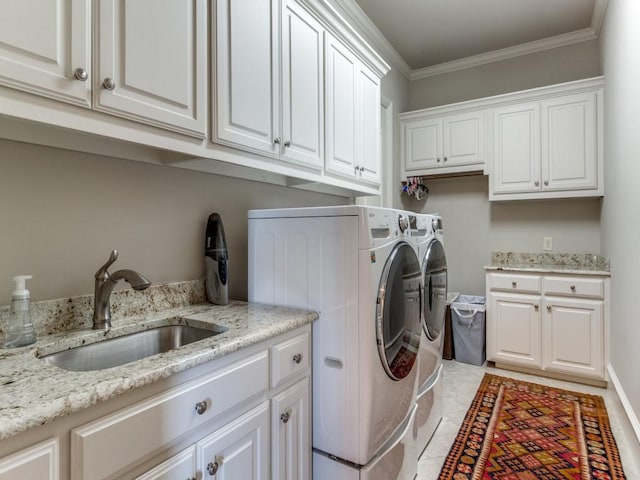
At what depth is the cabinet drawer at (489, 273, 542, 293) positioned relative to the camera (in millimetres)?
2938

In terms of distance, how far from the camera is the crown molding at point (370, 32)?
8.81ft

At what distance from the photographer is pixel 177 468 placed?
89 cm

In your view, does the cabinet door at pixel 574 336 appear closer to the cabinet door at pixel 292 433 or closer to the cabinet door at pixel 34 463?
the cabinet door at pixel 292 433

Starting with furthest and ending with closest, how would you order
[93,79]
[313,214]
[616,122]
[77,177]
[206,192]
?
[616,122]
[206,192]
[313,214]
[77,177]
[93,79]

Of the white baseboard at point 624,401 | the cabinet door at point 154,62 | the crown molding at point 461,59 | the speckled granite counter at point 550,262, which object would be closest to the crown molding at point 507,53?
the crown molding at point 461,59

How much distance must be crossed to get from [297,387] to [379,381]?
0.32m

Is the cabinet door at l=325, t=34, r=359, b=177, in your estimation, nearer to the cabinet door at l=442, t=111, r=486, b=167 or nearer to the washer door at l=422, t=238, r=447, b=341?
the washer door at l=422, t=238, r=447, b=341

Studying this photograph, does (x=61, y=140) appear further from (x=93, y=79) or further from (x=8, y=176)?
(x=93, y=79)

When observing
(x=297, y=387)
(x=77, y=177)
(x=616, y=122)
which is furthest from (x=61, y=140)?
(x=616, y=122)

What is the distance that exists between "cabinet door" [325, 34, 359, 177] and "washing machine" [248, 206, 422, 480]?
0.61 metres

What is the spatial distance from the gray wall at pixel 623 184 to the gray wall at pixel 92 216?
7.16 ft

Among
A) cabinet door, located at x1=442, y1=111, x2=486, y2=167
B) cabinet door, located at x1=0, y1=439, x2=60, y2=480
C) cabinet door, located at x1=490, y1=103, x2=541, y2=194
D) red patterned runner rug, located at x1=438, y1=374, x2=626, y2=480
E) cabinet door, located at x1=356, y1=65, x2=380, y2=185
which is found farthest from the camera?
cabinet door, located at x1=442, y1=111, x2=486, y2=167

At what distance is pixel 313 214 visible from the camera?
4.77 ft

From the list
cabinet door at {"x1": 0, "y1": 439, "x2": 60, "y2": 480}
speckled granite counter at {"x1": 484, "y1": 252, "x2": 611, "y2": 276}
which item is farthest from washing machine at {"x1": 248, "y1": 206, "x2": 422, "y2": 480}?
speckled granite counter at {"x1": 484, "y1": 252, "x2": 611, "y2": 276}
